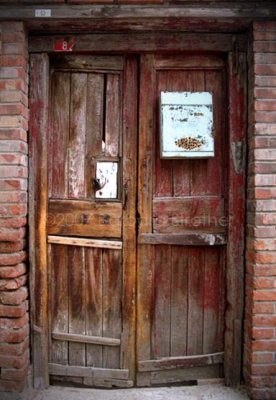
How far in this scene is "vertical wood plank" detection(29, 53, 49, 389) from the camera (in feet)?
7.88

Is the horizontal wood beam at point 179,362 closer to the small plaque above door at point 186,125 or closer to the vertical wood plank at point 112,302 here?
the vertical wood plank at point 112,302

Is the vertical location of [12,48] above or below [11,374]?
above

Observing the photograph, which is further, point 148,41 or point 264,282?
point 148,41

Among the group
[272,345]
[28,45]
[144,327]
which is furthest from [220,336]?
[28,45]

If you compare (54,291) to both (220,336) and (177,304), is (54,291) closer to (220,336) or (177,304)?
(177,304)

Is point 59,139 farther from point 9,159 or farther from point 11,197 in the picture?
point 11,197

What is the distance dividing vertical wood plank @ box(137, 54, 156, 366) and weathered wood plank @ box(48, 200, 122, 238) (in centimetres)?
19

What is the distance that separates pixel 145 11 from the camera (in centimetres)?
224

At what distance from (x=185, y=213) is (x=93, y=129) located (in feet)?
2.94

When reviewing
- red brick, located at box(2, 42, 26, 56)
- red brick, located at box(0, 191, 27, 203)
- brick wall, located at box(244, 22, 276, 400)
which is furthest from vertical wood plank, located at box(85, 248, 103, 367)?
red brick, located at box(2, 42, 26, 56)

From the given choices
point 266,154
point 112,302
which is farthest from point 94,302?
point 266,154

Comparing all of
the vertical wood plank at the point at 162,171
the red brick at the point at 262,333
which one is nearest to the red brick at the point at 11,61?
the vertical wood plank at the point at 162,171

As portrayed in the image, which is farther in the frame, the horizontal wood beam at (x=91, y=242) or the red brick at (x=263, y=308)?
the horizontal wood beam at (x=91, y=242)

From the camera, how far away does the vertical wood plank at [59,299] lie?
98.8 inches
